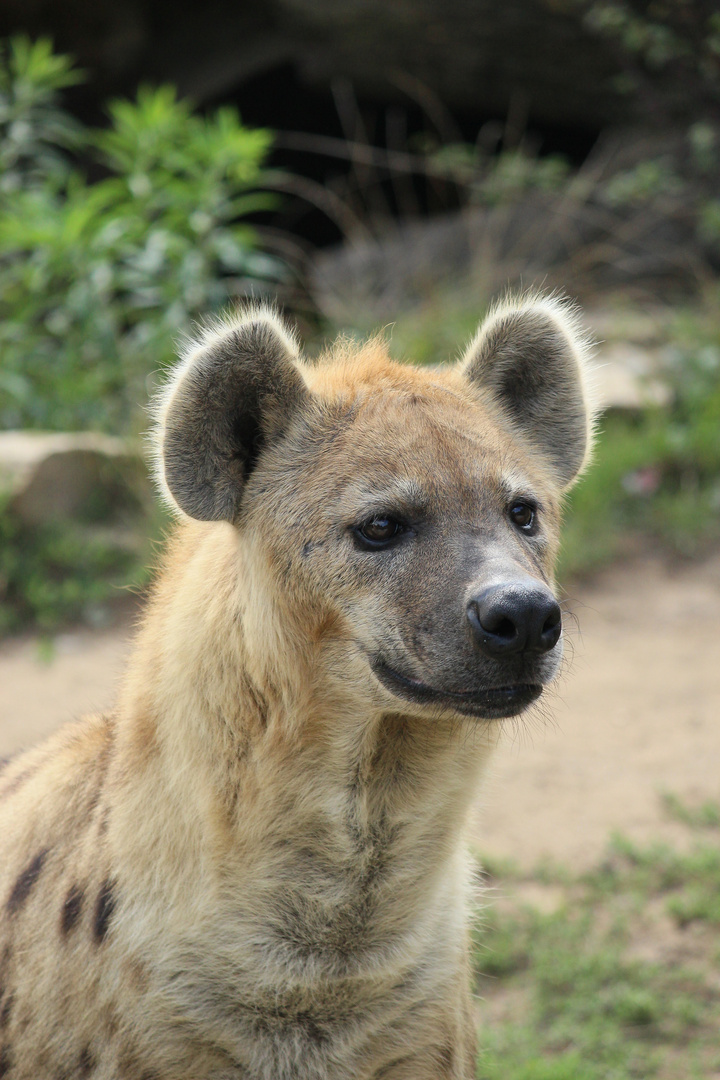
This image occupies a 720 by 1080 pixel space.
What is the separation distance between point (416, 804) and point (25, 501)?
3978 mm

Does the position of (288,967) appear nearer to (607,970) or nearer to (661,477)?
(607,970)

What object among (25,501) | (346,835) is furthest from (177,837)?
(25,501)

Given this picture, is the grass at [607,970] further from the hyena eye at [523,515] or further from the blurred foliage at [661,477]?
the blurred foliage at [661,477]

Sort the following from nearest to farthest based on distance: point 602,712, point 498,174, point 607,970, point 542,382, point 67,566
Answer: point 542,382
point 607,970
point 602,712
point 67,566
point 498,174

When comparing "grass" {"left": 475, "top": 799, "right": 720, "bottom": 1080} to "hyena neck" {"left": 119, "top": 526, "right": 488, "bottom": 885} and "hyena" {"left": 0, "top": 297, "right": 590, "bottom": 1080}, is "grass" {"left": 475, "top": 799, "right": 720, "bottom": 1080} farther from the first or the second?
"hyena neck" {"left": 119, "top": 526, "right": 488, "bottom": 885}

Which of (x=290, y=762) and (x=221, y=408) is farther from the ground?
(x=221, y=408)

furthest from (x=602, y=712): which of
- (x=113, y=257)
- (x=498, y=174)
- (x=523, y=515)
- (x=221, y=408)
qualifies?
(x=498, y=174)

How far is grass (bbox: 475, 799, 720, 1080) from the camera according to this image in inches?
112

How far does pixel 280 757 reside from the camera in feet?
6.48

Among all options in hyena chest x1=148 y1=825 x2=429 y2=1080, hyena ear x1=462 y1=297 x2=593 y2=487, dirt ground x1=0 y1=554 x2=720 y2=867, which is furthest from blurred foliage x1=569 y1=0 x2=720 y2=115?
hyena chest x1=148 y1=825 x2=429 y2=1080

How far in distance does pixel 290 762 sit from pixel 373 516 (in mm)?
465

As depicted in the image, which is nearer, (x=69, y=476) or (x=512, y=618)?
(x=512, y=618)

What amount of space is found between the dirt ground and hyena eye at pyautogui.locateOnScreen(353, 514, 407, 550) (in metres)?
1.52

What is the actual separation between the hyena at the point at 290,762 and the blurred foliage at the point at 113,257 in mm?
3595
